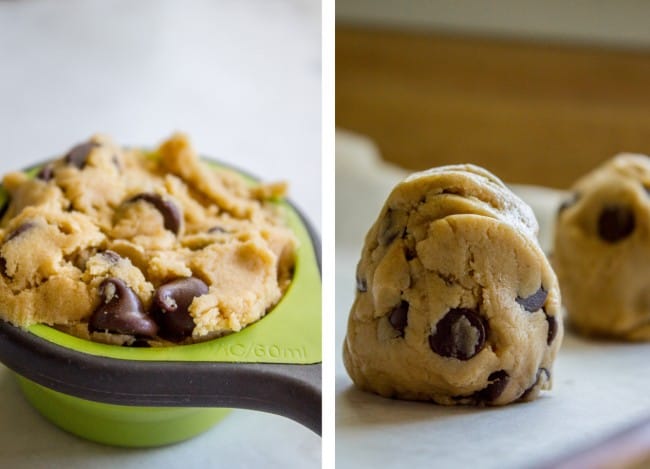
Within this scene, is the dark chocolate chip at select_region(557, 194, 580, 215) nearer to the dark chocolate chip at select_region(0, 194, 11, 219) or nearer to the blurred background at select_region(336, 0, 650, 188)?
the blurred background at select_region(336, 0, 650, 188)

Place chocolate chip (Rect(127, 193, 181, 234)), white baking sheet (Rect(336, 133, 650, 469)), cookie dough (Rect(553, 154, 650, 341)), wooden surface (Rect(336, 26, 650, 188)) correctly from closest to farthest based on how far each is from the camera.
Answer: white baking sheet (Rect(336, 133, 650, 469))
chocolate chip (Rect(127, 193, 181, 234))
cookie dough (Rect(553, 154, 650, 341))
wooden surface (Rect(336, 26, 650, 188))

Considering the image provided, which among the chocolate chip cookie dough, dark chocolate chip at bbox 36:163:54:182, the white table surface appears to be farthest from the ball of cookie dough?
the white table surface

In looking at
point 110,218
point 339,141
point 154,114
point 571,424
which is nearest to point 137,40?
point 154,114

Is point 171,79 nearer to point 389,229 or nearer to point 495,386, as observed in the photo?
point 389,229

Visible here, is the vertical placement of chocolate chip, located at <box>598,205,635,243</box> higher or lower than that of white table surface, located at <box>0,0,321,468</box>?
lower

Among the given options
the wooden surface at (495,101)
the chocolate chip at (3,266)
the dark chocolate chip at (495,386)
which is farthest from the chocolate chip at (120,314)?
the wooden surface at (495,101)

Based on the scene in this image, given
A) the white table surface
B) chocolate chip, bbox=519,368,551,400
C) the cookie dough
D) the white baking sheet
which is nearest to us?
the white baking sheet

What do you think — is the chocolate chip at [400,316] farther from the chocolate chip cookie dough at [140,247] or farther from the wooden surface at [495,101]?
the wooden surface at [495,101]

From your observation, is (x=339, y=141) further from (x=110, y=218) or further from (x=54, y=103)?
(x=110, y=218)
